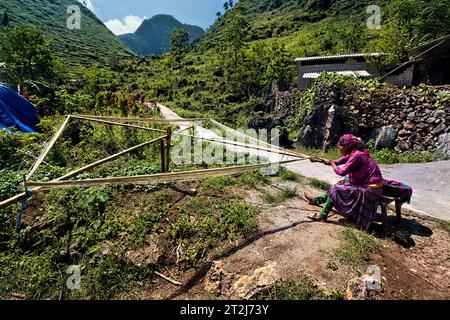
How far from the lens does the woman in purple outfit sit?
12.1ft

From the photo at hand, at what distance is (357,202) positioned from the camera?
3.76 meters

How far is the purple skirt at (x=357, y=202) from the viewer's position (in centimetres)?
368

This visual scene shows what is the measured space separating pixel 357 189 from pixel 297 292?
1916 millimetres

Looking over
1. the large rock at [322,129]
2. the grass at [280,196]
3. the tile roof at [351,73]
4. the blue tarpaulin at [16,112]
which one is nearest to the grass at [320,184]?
the grass at [280,196]

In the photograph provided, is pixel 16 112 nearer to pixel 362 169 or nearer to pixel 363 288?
pixel 362 169

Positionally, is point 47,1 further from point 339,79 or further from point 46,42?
point 339,79

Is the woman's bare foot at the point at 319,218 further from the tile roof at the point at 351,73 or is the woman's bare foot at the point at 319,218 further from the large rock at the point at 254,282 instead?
the tile roof at the point at 351,73

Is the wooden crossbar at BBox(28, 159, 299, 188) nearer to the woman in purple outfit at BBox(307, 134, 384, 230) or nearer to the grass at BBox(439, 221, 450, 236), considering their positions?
the woman in purple outfit at BBox(307, 134, 384, 230)

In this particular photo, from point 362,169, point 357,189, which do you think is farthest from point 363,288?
point 362,169

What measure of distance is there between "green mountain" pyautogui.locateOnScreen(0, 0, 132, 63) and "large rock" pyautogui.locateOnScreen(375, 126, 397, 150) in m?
64.4

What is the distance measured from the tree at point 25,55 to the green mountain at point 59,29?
42.8m

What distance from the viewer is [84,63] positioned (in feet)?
193
